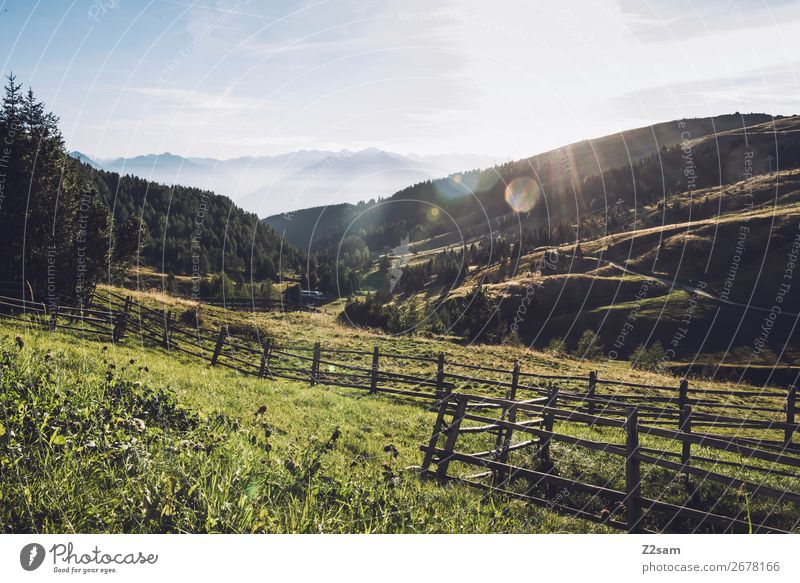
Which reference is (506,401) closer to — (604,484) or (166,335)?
(604,484)

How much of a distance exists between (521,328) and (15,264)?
78025 millimetres

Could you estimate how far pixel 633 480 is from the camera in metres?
8.26

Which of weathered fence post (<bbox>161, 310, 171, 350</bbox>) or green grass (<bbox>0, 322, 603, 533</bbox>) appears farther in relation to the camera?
weathered fence post (<bbox>161, 310, 171, 350</bbox>)

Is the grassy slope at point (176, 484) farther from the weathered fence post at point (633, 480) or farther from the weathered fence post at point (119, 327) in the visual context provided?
the weathered fence post at point (119, 327)

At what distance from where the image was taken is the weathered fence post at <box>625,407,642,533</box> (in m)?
7.94

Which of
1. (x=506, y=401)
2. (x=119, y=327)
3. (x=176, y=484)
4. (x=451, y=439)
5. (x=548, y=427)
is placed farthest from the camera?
(x=119, y=327)

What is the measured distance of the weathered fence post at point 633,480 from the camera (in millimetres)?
7938

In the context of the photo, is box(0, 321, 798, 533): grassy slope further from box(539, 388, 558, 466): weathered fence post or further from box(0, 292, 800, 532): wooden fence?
box(539, 388, 558, 466): weathered fence post

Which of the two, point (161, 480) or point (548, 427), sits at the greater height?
point (161, 480)

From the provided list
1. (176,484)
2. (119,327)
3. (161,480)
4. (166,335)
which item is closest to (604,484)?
(176,484)

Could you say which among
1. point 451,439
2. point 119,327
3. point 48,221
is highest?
point 48,221

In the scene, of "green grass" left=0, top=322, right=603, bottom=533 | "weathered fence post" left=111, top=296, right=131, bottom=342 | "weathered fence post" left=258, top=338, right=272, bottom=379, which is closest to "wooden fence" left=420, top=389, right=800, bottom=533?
"green grass" left=0, top=322, right=603, bottom=533

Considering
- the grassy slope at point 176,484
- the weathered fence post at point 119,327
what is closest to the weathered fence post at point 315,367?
the weathered fence post at point 119,327

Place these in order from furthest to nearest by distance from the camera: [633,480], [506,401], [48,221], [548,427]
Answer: [48,221] < [548,427] < [506,401] < [633,480]
